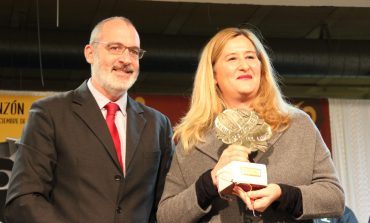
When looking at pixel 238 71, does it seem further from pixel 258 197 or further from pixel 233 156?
pixel 258 197

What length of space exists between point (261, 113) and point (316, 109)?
422 cm

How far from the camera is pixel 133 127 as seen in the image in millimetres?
2490

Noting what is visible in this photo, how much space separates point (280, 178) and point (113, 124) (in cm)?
73

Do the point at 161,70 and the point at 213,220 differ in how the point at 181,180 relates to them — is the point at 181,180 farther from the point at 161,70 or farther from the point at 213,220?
the point at 161,70

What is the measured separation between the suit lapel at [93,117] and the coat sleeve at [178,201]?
225mm

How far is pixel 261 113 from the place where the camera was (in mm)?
2238

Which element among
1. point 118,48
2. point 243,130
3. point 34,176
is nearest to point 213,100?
point 243,130

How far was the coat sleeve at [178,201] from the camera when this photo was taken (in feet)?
6.80

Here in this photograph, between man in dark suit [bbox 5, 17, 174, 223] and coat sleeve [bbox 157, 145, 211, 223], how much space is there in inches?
6.8

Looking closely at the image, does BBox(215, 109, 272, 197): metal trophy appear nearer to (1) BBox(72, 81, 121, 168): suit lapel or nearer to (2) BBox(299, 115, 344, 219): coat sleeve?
(2) BBox(299, 115, 344, 219): coat sleeve

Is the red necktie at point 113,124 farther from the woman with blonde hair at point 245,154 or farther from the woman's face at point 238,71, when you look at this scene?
the woman's face at point 238,71

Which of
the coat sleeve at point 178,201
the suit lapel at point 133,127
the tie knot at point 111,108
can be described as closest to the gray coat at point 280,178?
the coat sleeve at point 178,201

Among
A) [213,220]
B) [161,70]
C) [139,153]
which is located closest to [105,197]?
[139,153]

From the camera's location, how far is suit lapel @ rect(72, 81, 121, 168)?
237 centimetres
